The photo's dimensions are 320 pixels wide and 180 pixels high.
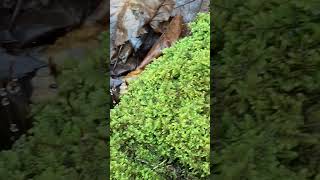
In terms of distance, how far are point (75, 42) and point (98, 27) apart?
0.34ft

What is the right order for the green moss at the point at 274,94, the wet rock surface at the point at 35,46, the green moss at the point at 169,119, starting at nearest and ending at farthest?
1. the green moss at the point at 274,94
2. the green moss at the point at 169,119
3. the wet rock surface at the point at 35,46

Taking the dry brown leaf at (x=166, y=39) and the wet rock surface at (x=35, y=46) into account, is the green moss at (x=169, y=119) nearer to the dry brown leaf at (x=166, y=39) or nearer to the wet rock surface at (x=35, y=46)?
the dry brown leaf at (x=166, y=39)

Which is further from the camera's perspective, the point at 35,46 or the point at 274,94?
the point at 35,46

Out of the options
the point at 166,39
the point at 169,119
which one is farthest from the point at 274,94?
the point at 166,39

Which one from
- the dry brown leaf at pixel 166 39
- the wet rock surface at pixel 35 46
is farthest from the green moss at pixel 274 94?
the wet rock surface at pixel 35 46

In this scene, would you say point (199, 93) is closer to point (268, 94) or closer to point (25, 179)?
point (268, 94)

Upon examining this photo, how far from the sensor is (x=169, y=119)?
86.8 inches

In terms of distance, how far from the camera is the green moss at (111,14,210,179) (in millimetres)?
2168

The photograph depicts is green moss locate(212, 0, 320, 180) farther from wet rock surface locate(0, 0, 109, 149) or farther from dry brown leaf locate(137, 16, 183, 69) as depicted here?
wet rock surface locate(0, 0, 109, 149)

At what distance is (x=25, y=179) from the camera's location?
216 centimetres

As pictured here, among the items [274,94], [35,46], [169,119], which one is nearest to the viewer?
[274,94]

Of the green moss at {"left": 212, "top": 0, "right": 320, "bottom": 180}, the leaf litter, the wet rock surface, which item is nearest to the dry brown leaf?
the leaf litter

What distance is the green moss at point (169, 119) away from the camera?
2.17 m

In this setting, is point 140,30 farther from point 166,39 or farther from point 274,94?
point 274,94
